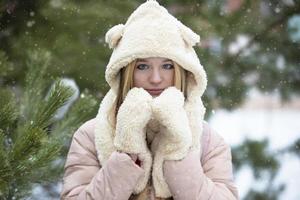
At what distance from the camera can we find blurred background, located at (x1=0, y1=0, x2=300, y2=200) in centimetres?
202

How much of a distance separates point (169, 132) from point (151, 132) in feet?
0.37

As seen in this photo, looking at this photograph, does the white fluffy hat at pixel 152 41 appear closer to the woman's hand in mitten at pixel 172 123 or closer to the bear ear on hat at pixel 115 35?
the bear ear on hat at pixel 115 35

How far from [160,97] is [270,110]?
29.7 ft

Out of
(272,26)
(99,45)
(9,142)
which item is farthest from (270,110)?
(9,142)

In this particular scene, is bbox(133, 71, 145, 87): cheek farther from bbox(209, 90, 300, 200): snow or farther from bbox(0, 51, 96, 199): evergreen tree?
bbox(209, 90, 300, 200): snow

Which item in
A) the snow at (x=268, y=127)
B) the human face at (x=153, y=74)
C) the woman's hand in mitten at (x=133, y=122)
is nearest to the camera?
the woman's hand in mitten at (x=133, y=122)

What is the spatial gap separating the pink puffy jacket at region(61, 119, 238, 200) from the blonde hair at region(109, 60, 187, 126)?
0.38ft

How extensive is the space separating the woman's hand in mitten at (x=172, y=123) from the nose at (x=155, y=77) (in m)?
0.05

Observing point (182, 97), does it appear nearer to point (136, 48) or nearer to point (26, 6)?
point (136, 48)

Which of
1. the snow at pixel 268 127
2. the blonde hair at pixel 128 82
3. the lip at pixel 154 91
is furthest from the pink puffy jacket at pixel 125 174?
the snow at pixel 268 127

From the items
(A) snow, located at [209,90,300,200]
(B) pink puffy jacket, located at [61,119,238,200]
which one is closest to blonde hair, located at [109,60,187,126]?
(B) pink puffy jacket, located at [61,119,238,200]

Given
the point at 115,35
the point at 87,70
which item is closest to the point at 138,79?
the point at 115,35

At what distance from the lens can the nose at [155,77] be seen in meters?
1.94

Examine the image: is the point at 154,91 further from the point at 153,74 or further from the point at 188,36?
the point at 188,36
